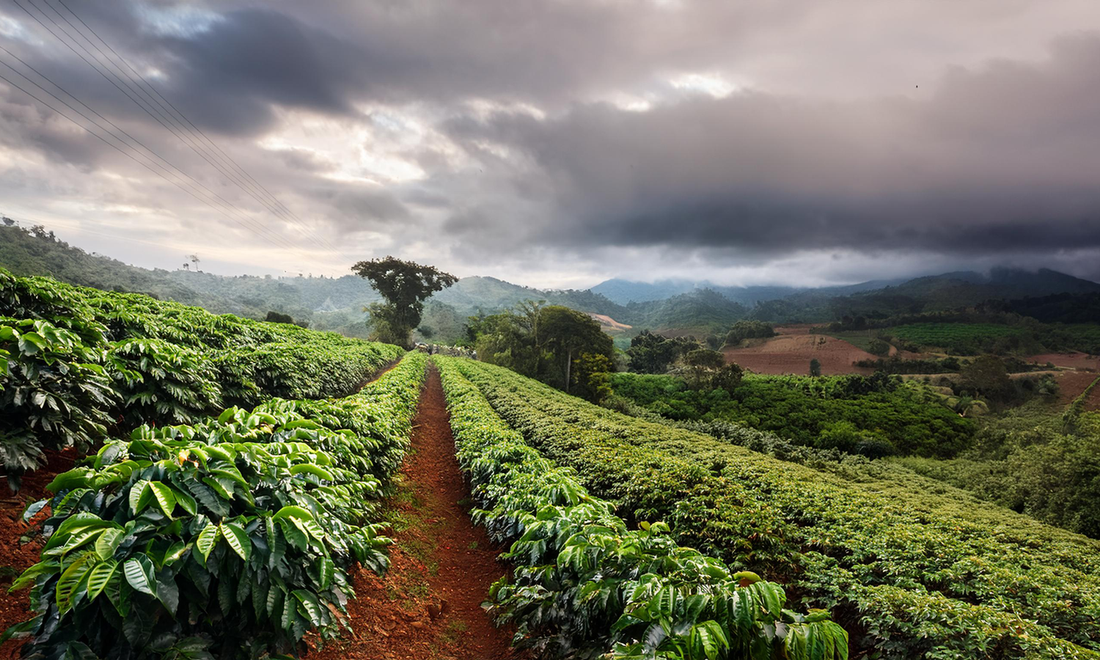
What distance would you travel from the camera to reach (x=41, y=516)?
129 inches

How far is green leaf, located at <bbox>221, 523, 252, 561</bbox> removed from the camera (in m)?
1.78

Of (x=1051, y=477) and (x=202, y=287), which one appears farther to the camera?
(x=202, y=287)

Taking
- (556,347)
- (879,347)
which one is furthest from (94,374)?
(879,347)

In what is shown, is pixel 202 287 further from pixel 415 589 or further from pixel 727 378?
pixel 415 589

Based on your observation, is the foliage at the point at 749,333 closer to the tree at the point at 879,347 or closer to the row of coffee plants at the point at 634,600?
the tree at the point at 879,347

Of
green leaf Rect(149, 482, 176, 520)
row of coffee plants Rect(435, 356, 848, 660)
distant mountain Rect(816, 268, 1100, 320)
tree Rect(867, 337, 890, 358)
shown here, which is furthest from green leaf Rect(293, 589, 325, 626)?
distant mountain Rect(816, 268, 1100, 320)

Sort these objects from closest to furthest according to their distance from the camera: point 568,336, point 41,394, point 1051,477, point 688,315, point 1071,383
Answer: point 41,394 < point 1051,477 < point 1071,383 < point 568,336 < point 688,315

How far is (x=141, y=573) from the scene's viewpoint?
162 cm

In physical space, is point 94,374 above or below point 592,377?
above

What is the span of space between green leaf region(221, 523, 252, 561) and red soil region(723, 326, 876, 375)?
49.9 metres

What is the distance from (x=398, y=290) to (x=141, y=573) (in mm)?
53285

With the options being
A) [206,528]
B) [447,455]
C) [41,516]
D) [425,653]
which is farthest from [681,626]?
[447,455]

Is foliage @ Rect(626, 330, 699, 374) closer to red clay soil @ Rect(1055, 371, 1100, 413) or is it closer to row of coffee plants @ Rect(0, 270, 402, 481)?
red clay soil @ Rect(1055, 371, 1100, 413)

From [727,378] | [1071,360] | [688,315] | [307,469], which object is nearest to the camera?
[307,469]
